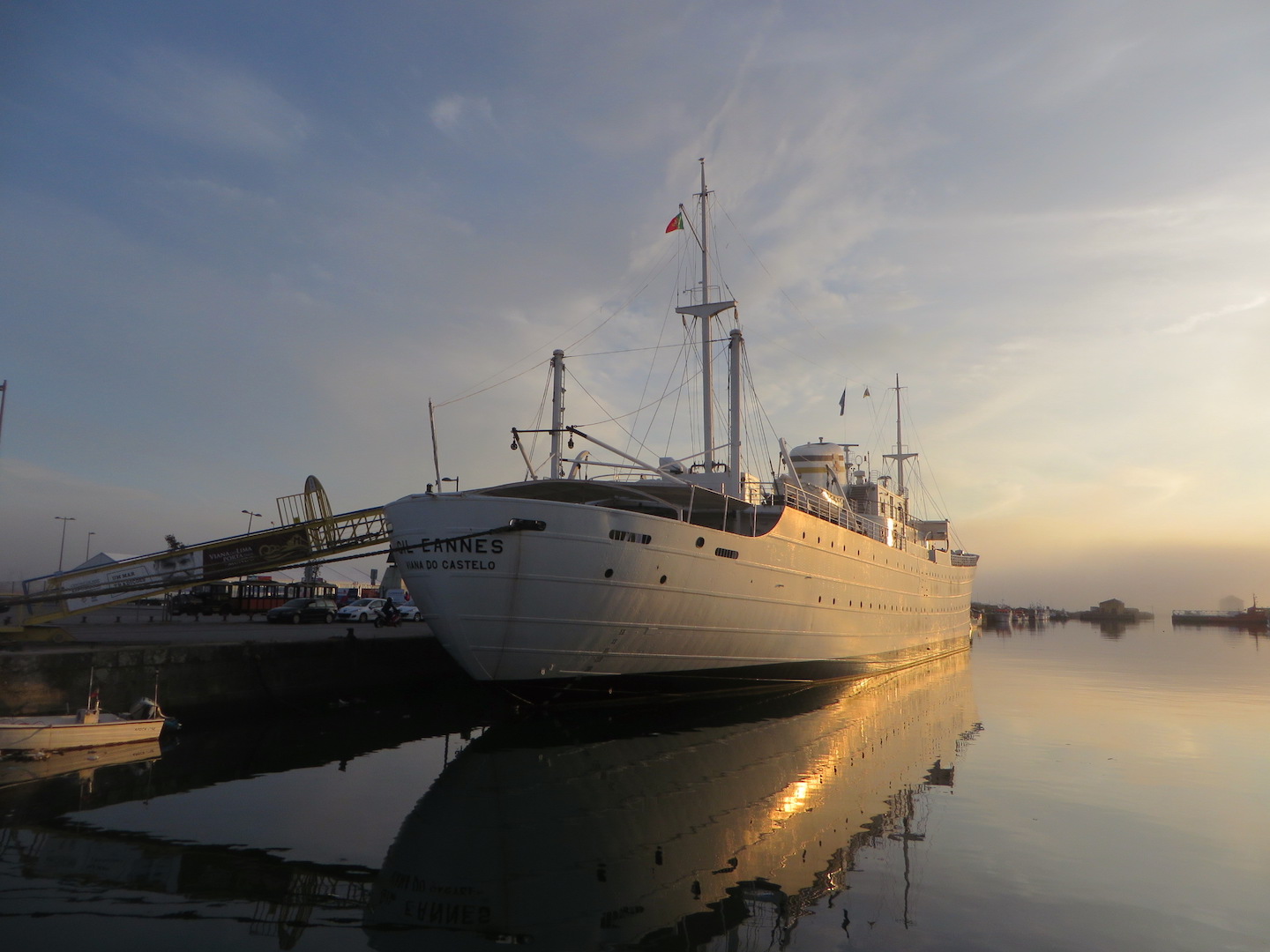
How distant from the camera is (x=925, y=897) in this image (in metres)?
8.73

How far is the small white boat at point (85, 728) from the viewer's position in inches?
505

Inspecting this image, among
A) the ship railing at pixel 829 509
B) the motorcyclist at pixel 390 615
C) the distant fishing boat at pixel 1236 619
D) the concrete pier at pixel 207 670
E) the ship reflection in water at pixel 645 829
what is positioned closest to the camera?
the ship reflection in water at pixel 645 829

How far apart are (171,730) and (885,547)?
1044 inches

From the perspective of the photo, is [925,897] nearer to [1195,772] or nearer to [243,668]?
[1195,772]

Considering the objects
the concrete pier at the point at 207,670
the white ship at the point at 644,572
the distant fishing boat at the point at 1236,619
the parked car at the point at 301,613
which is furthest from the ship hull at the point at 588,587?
the distant fishing boat at the point at 1236,619

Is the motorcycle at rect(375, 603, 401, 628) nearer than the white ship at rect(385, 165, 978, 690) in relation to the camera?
No

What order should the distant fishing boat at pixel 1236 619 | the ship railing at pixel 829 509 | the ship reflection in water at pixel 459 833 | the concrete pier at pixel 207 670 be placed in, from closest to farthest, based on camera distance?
the ship reflection in water at pixel 459 833 → the concrete pier at pixel 207 670 → the ship railing at pixel 829 509 → the distant fishing boat at pixel 1236 619

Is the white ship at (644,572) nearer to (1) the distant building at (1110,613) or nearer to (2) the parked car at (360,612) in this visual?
(2) the parked car at (360,612)

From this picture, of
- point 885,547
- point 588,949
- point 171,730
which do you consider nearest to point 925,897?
point 588,949

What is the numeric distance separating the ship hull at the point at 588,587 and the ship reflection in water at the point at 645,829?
181 centimetres

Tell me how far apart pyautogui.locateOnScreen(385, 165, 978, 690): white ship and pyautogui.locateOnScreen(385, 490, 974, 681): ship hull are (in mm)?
36

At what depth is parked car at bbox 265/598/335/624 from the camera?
1401 inches

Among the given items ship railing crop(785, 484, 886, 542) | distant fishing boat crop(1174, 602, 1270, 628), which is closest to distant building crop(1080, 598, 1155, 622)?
distant fishing boat crop(1174, 602, 1270, 628)

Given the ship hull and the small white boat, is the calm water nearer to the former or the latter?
the small white boat
